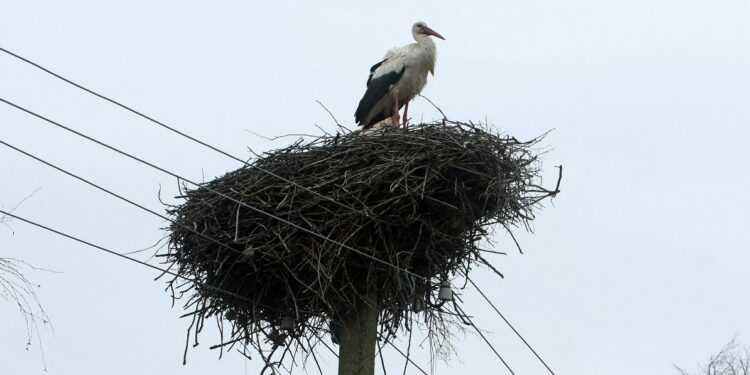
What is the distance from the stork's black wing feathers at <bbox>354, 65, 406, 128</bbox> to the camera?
410 inches

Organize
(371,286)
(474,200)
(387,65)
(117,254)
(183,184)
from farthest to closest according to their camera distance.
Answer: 1. (387,65)
2. (183,184)
3. (474,200)
4. (371,286)
5. (117,254)

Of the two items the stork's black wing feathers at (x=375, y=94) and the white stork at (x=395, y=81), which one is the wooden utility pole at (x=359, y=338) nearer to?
the white stork at (x=395, y=81)

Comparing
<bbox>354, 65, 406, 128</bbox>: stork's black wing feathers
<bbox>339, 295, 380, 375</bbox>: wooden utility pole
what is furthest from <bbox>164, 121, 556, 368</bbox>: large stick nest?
<bbox>354, 65, 406, 128</bbox>: stork's black wing feathers

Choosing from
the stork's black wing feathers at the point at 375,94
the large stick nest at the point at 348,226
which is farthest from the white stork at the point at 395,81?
the large stick nest at the point at 348,226

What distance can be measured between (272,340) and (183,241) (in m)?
0.88

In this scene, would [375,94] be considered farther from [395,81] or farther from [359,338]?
[359,338]

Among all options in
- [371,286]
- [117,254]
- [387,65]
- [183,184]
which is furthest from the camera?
[387,65]

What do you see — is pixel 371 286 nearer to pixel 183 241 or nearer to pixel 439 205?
pixel 439 205

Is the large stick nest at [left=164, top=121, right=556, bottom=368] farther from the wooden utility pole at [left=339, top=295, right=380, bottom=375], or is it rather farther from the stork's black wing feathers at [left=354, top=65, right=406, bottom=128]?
the stork's black wing feathers at [left=354, top=65, right=406, bottom=128]

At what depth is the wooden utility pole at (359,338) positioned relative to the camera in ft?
22.3

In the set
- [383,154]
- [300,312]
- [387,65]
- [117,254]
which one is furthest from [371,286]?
[387,65]

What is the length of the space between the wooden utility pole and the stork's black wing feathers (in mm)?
3603

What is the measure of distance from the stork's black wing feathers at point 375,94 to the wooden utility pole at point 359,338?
11.8 ft

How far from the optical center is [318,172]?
7.84m
